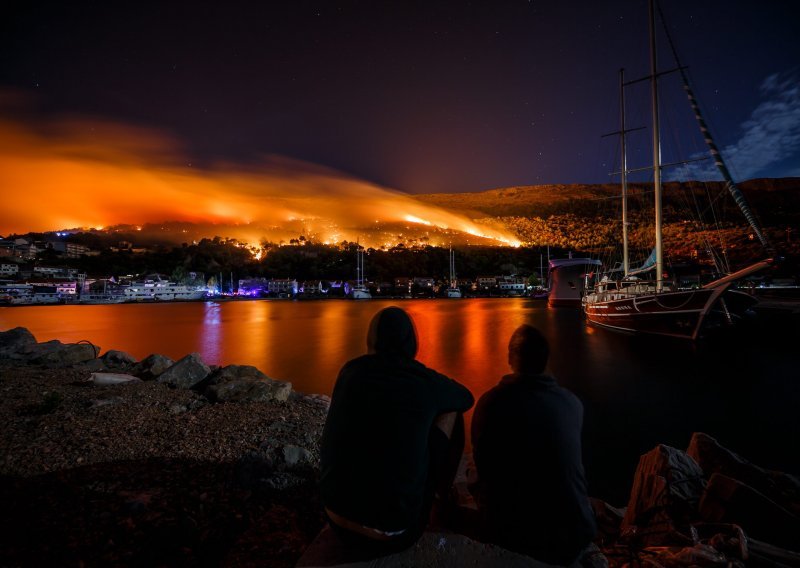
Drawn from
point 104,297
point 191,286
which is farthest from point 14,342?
point 191,286

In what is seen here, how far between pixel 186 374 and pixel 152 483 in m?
6.25

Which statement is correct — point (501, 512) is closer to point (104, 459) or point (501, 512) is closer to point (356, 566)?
point (356, 566)

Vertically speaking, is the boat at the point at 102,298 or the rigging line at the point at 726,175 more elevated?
the rigging line at the point at 726,175

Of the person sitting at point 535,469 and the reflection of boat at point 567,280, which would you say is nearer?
the person sitting at point 535,469

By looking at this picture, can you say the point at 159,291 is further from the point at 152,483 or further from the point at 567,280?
the point at 152,483

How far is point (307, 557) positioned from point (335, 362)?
2016 centimetres

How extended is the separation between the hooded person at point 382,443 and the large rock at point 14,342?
1695cm

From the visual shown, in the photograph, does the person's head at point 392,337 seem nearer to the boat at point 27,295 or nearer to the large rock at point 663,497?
the large rock at point 663,497

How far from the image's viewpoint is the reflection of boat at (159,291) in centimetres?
13584

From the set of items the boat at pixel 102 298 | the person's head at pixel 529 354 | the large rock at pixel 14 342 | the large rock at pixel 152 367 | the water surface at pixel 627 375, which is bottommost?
the water surface at pixel 627 375

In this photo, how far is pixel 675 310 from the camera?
2072cm

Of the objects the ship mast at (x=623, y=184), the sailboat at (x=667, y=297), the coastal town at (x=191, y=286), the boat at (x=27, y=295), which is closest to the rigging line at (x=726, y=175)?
the sailboat at (x=667, y=297)

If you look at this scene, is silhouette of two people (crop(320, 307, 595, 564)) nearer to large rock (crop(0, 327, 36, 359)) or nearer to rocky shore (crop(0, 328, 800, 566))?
rocky shore (crop(0, 328, 800, 566))

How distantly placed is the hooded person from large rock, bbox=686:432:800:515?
12.6 feet
